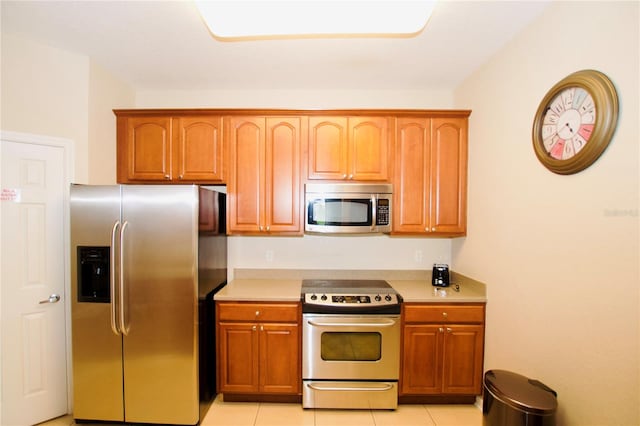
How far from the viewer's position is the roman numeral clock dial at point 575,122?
123cm

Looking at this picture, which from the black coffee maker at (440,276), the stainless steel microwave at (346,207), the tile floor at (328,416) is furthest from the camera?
the black coffee maker at (440,276)

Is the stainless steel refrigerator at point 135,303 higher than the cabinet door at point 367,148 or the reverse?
the reverse

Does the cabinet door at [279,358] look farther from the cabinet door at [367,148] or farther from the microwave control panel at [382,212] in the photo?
the cabinet door at [367,148]

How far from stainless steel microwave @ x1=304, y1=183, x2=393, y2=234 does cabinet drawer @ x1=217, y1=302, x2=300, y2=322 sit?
2.25ft

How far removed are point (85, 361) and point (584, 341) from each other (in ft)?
10.1

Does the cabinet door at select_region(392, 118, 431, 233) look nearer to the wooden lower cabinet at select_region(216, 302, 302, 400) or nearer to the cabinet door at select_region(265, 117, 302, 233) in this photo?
the cabinet door at select_region(265, 117, 302, 233)

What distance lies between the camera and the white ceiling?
164cm

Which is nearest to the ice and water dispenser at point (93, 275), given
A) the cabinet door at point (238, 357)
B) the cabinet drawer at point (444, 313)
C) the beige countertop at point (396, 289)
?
the beige countertop at point (396, 289)

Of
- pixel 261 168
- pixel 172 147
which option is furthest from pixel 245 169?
pixel 172 147

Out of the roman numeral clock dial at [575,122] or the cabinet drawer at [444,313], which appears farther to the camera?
the cabinet drawer at [444,313]

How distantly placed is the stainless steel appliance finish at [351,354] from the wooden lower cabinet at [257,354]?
112 millimetres

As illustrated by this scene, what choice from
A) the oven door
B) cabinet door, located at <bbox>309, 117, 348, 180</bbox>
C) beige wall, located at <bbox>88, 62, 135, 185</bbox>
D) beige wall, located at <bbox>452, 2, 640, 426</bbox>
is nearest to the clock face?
beige wall, located at <bbox>452, 2, 640, 426</bbox>

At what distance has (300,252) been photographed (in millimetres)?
2721

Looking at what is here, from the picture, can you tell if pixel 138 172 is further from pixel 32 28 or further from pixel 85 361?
pixel 85 361
